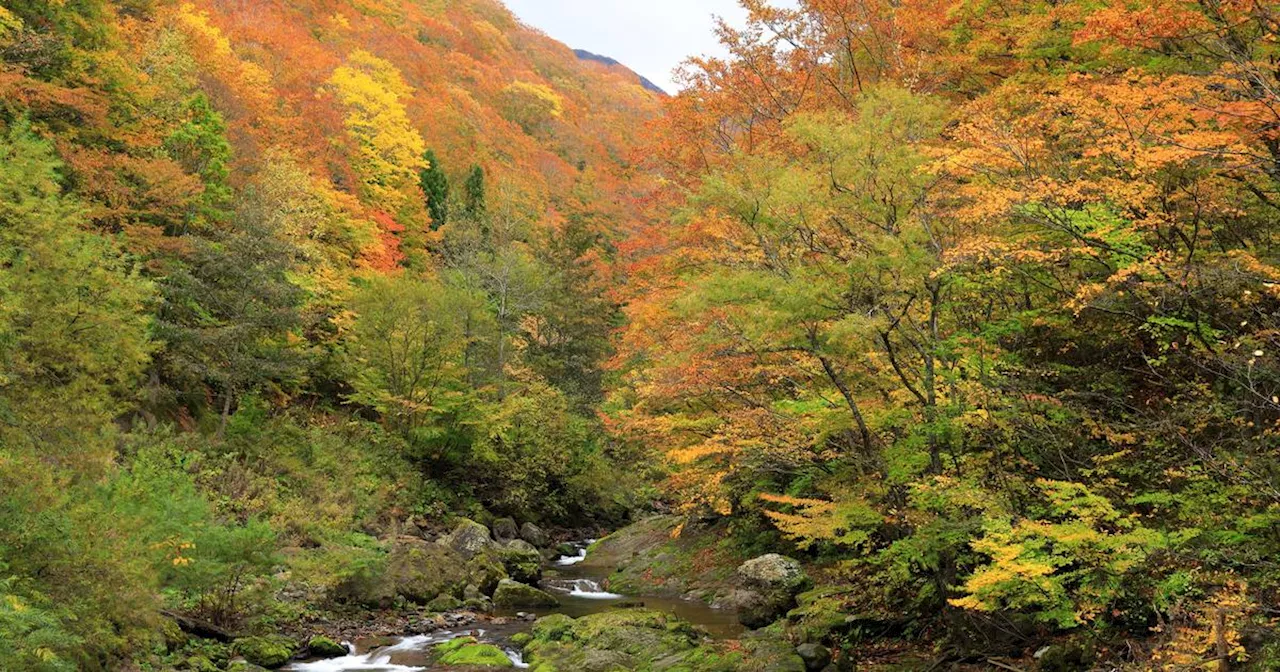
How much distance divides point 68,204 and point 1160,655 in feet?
58.0

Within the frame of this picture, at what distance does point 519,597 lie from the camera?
63.6 ft

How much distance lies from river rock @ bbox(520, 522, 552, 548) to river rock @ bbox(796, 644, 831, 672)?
626 inches

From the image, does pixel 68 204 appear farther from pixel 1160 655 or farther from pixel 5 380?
pixel 1160 655

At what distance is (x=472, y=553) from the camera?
21984 mm

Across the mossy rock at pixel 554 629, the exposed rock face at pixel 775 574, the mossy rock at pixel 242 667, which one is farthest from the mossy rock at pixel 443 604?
the exposed rock face at pixel 775 574

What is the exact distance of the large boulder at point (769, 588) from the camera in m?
16.0

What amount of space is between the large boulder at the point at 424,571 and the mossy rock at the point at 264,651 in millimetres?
4777

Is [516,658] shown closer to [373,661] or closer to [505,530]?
[373,661]

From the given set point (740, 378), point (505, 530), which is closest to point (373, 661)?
point (740, 378)

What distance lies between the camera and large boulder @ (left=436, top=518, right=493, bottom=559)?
2195 centimetres

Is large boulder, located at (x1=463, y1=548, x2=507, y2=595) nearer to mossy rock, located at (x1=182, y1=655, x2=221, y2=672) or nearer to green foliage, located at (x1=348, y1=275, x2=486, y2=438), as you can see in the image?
green foliage, located at (x1=348, y1=275, x2=486, y2=438)

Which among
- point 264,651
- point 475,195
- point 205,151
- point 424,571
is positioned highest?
point 475,195

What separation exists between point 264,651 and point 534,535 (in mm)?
14824

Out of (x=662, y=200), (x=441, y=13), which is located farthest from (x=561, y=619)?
(x=441, y=13)
